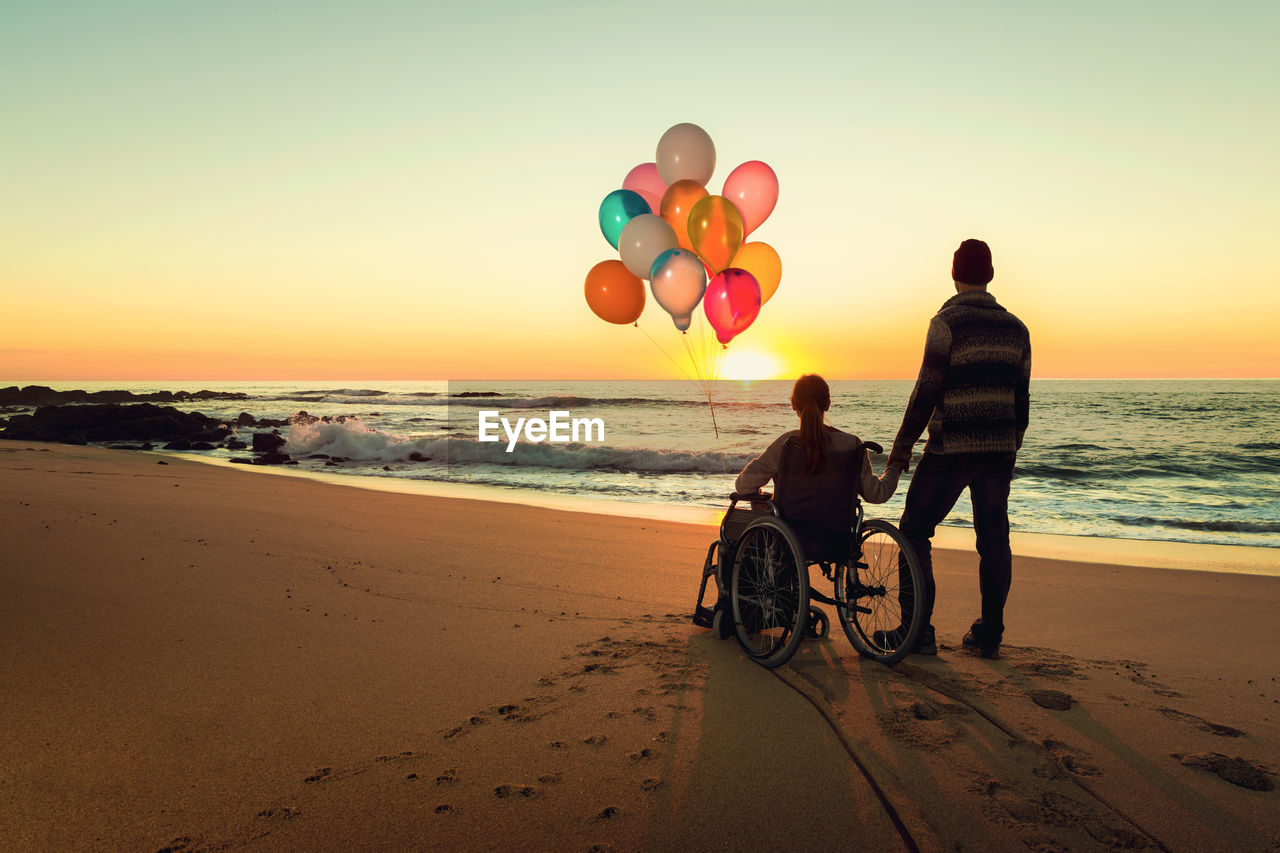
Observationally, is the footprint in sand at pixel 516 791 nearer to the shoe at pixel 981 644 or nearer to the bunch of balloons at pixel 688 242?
the shoe at pixel 981 644

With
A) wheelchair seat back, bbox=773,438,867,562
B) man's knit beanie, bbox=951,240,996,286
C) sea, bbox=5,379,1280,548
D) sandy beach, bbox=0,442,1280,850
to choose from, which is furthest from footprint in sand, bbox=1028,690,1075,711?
sea, bbox=5,379,1280,548

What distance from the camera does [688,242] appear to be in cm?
631

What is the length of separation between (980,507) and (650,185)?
15.7 feet

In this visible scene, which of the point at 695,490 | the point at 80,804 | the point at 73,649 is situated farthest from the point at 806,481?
the point at 695,490

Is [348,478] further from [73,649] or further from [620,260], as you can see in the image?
[73,649]

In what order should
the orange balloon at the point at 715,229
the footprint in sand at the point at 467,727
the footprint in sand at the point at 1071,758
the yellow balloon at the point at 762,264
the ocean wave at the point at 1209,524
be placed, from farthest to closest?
the ocean wave at the point at 1209,524
the yellow balloon at the point at 762,264
the orange balloon at the point at 715,229
the footprint in sand at the point at 467,727
the footprint in sand at the point at 1071,758

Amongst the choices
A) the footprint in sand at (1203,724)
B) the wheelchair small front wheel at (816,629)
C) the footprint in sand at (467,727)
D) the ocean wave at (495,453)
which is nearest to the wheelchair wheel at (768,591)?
the wheelchair small front wheel at (816,629)

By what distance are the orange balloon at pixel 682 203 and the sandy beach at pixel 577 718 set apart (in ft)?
10.1

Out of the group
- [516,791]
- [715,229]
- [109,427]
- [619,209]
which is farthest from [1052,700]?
[109,427]

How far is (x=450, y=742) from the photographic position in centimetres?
260

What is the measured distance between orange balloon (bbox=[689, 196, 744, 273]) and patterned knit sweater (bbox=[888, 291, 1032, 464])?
270 centimetres

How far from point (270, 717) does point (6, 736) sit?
875 millimetres

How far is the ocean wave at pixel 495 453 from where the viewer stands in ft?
54.5

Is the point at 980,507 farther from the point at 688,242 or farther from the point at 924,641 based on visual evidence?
the point at 688,242
